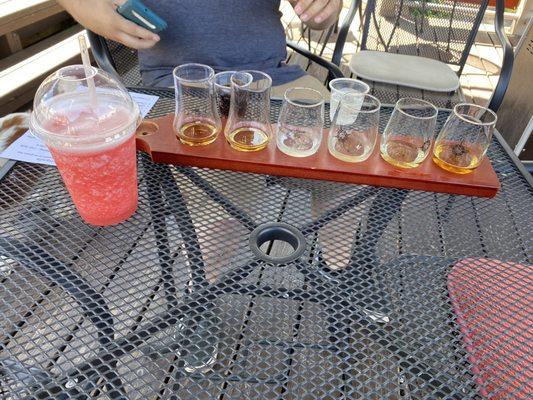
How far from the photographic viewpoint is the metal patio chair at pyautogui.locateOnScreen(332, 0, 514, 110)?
5.91 feet

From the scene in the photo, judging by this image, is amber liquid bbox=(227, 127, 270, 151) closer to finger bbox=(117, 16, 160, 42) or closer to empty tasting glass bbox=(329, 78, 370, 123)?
empty tasting glass bbox=(329, 78, 370, 123)

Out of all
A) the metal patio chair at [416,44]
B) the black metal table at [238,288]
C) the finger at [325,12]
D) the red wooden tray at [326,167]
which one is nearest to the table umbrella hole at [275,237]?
→ the black metal table at [238,288]

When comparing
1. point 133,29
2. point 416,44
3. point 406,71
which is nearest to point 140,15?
point 133,29

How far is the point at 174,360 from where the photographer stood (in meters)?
0.54

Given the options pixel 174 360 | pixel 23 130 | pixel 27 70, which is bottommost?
A: pixel 27 70

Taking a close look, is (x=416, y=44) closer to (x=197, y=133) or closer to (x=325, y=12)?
(x=325, y=12)

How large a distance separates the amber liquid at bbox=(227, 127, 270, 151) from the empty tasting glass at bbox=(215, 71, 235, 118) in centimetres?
5

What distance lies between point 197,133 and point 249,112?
0.11 meters

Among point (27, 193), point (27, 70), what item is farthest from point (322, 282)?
point (27, 70)

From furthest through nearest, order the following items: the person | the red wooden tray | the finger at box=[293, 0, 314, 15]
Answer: the person → the finger at box=[293, 0, 314, 15] → the red wooden tray

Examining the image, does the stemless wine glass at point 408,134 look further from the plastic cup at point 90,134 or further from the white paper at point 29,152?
the white paper at point 29,152

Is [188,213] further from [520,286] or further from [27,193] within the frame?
[520,286]

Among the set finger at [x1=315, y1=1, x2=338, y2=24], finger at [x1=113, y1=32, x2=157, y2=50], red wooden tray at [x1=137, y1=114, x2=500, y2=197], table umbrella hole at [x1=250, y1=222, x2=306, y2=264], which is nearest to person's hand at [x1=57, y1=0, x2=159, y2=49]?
finger at [x1=113, y1=32, x2=157, y2=50]

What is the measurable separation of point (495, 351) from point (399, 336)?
118 millimetres
